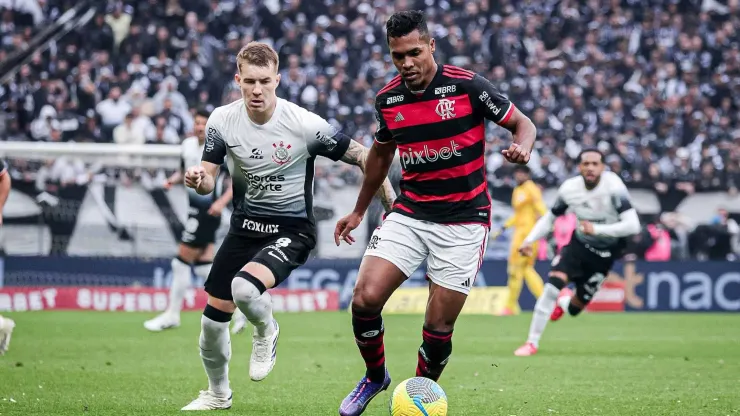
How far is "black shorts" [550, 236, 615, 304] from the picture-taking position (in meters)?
14.0

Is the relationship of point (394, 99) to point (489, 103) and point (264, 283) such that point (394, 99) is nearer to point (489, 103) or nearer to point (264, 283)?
point (489, 103)

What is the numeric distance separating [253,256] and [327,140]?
101cm

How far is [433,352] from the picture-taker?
24.4ft

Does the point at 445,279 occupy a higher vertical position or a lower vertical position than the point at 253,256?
higher

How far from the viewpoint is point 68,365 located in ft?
36.6

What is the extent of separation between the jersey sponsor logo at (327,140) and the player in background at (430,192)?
2.17 ft

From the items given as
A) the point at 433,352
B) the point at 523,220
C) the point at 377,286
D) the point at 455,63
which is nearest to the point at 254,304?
the point at 377,286

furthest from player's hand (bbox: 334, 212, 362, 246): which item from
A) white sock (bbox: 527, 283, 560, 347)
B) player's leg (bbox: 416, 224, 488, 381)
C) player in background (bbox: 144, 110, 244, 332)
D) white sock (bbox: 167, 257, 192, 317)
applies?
white sock (bbox: 167, 257, 192, 317)

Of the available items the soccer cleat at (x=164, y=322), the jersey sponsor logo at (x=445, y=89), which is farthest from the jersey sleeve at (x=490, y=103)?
the soccer cleat at (x=164, y=322)

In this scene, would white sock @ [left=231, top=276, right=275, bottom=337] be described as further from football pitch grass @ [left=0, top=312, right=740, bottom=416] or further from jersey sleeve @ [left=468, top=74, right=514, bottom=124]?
jersey sleeve @ [left=468, top=74, right=514, bottom=124]

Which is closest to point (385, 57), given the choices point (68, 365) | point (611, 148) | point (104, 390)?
point (611, 148)

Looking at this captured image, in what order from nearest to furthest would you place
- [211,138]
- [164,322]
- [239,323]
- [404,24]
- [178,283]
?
[404,24] < [211,138] < [239,323] < [178,283] < [164,322]

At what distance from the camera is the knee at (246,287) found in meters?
7.64

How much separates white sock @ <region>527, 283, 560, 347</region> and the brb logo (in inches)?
245
